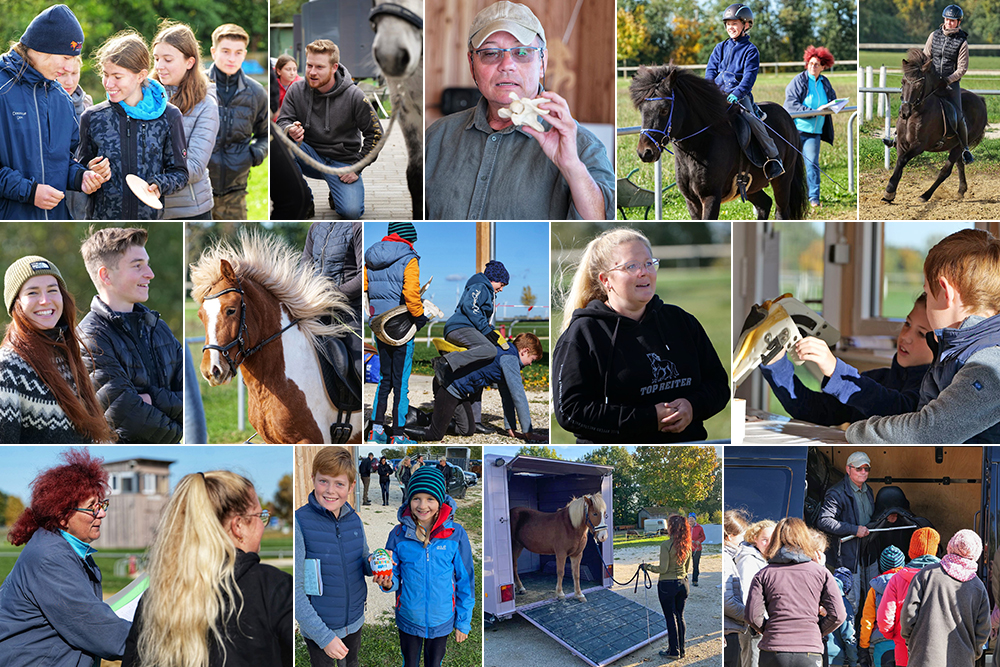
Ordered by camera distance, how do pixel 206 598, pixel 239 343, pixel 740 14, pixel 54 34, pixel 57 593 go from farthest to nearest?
pixel 740 14, pixel 54 34, pixel 239 343, pixel 206 598, pixel 57 593

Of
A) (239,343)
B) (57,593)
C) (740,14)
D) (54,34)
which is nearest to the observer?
(57,593)

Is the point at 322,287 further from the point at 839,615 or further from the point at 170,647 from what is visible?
the point at 839,615

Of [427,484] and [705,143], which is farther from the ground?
[705,143]

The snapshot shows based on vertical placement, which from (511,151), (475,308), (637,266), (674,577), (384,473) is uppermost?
(511,151)

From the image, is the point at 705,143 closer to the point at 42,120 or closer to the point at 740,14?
the point at 740,14

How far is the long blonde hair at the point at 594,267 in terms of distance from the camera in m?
4.68

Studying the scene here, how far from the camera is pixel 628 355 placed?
4.64 m

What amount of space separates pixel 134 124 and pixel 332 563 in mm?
2517

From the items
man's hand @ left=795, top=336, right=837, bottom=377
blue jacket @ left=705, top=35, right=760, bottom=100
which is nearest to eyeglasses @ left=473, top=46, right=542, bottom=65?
blue jacket @ left=705, top=35, right=760, bottom=100

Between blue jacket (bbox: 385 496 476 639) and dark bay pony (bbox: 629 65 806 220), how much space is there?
2.21 meters

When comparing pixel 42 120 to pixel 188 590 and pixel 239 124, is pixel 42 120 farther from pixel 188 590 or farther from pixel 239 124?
pixel 188 590

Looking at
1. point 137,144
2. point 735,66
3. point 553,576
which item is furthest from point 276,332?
point 735,66

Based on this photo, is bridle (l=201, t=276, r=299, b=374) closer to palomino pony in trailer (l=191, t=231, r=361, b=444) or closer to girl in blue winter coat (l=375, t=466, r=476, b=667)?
palomino pony in trailer (l=191, t=231, r=361, b=444)

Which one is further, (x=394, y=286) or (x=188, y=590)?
(x=394, y=286)
